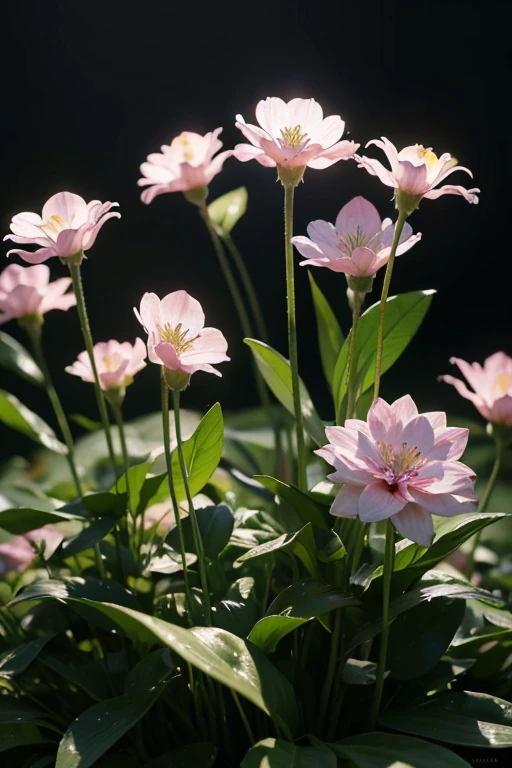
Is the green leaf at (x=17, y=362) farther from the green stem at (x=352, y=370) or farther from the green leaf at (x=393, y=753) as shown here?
the green leaf at (x=393, y=753)

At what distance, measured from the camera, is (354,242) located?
2.09 ft

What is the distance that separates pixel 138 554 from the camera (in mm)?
725

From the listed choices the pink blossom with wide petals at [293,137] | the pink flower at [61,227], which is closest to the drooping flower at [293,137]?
the pink blossom with wide petals at [293,137]

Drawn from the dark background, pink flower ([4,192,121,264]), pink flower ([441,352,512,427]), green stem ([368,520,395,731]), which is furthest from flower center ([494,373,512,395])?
the dark background

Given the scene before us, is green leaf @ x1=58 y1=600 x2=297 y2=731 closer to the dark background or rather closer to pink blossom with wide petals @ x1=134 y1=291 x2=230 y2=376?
pink blossom with wide petals @ x1=134 y1=291 x2=230 y2=376

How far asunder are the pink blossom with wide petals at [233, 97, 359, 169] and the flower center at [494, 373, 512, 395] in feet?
0.82

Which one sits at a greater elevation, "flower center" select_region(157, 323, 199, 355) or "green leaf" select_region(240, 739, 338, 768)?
"flower center" select_region(157, 323, 199, 355)

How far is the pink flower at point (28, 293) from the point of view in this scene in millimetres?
771

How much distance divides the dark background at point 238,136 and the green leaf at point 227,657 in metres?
1.40

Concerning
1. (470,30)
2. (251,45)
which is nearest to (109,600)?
(251,45)

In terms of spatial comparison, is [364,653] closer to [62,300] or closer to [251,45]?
[62,300]

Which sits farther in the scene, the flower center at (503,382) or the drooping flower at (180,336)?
the flower center at (503,382)

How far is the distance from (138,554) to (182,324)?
24 centimetres

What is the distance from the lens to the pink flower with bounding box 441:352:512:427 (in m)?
0.72
